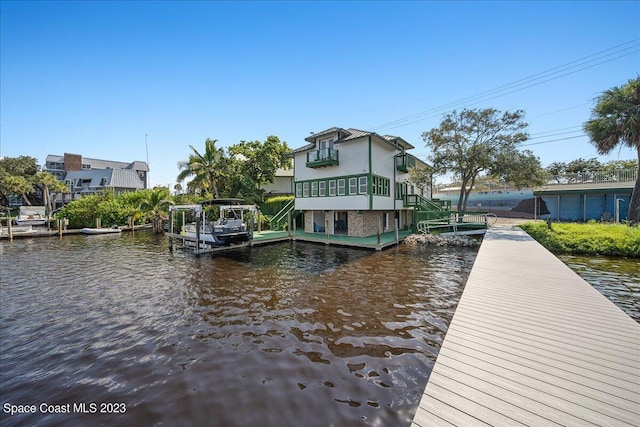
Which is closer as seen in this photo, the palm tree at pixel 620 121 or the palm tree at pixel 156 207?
the palm tree at pixel 620 121

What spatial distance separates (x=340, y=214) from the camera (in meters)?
25.0

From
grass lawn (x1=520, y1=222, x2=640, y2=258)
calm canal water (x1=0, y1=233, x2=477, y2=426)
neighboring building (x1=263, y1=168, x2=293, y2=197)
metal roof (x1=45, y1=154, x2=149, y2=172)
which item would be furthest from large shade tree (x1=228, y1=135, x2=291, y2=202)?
metal roof (x1=45, y1=154, x2=149, y2=172)

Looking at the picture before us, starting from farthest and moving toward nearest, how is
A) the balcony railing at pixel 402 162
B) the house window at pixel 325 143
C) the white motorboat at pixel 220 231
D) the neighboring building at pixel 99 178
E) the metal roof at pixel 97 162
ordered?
1. the metal roof at pixel 97 162
2. the neighboring building at pixel 99 178
3. the balcony railing at pixel 402 162
4. the house window at pixel 325 143
5. the white motorboat at pixel 220 231

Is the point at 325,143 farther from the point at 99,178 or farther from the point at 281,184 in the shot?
the point at 99,178

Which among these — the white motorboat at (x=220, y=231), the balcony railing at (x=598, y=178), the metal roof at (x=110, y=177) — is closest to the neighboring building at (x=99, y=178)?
the metal roof at (x=110, y=177)

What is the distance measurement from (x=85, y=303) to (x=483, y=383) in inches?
433

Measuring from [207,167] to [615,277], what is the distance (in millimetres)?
30839

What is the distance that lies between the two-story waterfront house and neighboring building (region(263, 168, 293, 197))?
40.8 ft

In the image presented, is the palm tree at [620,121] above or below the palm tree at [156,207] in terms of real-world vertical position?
above

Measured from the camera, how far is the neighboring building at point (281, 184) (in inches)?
1399

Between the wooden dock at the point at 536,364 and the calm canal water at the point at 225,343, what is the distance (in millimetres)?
1018

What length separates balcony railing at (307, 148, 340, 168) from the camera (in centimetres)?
2000

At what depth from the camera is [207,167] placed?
29234mm

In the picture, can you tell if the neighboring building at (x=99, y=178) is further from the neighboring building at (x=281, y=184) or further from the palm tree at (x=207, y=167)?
the neighboring building at (x=281, y=184)
